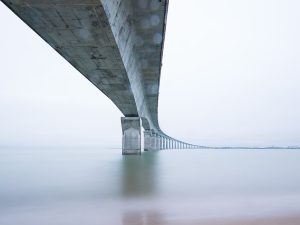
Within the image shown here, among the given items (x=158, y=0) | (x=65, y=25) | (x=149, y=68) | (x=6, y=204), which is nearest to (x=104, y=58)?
(x=65, y=25)

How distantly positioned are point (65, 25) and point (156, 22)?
12.3 feet

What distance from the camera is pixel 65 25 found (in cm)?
980

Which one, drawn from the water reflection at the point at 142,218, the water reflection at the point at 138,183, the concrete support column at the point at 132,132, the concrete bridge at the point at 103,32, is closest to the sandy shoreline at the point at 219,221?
the water reflection at the point at 142,218

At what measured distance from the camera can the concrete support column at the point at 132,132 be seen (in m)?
32.3

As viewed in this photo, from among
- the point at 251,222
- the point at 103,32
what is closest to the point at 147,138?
the point at 103,32

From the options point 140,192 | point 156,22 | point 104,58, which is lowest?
point 140,192

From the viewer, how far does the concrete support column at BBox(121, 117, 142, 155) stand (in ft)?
106

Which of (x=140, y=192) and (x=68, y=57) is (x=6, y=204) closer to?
(x=140, y=192)

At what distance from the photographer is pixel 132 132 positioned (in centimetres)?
3231

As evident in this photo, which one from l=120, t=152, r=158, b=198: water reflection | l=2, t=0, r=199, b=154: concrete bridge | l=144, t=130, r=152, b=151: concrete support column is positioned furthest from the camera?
l=144, t=130, r=152, b=151: concrete support column

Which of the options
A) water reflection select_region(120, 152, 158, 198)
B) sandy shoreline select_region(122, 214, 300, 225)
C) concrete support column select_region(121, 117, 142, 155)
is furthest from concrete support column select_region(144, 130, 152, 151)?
sandy shoreline select_region(122, 214, 300, 225)

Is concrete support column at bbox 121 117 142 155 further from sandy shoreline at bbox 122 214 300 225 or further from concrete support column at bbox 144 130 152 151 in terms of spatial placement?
sandy shoreline at bbox 122 214 300 225

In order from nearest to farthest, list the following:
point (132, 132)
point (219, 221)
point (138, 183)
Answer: point (219, 221), point (138, 183), point (132, 132)

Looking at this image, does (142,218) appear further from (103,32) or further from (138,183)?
(103,32)
